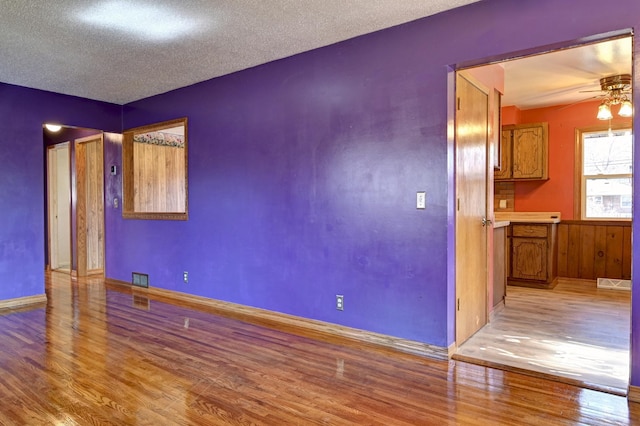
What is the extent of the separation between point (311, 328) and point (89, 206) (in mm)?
4779

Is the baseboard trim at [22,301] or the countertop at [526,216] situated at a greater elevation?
the countertop at [526,216]

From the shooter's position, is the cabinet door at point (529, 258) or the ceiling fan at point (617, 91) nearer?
the ceiling fan at point (617, 91)

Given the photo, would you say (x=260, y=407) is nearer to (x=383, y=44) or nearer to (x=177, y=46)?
(x=383, y=44)

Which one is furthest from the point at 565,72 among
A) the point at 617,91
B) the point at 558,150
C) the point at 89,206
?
the point at 89,206

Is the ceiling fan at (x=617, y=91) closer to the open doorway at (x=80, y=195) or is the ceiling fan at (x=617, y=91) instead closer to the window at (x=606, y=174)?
the window at (x=606, y=174)

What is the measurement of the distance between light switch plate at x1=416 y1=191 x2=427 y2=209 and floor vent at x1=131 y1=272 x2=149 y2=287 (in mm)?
3853

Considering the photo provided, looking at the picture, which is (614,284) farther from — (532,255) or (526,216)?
(526,216)

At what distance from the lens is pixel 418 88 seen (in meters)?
3.07

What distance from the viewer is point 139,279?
18.0 feet

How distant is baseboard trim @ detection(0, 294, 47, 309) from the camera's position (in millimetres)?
4664

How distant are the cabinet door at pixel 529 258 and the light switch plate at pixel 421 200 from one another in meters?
3.16

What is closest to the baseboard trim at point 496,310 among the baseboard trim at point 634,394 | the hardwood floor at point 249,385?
the hardwood floor at point 249,385

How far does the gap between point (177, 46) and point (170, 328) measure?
249 cm

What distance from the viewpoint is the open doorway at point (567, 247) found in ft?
9.93
